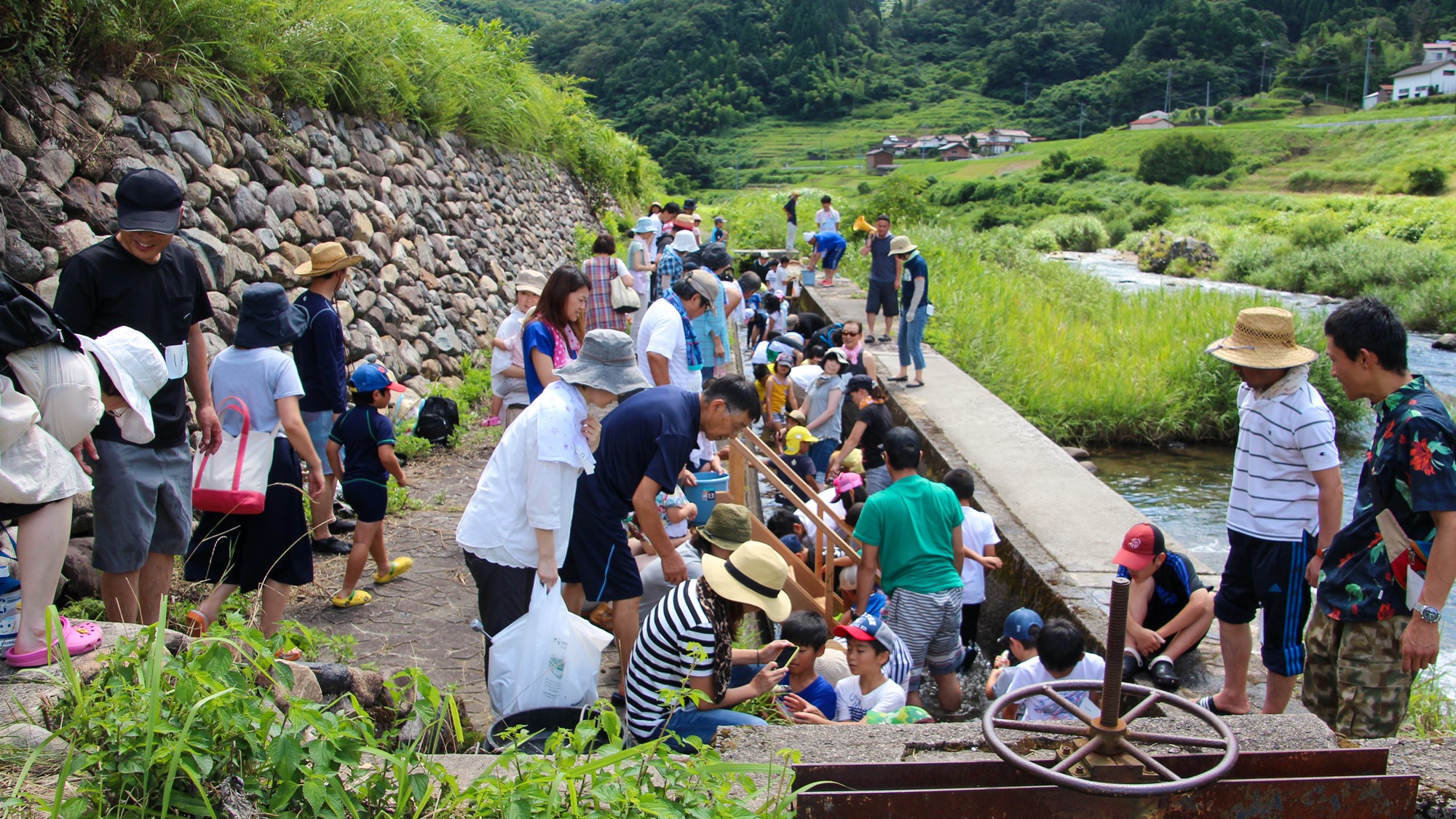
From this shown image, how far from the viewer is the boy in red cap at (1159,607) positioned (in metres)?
4.64

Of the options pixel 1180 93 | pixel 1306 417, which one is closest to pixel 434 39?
pixel 1306 417

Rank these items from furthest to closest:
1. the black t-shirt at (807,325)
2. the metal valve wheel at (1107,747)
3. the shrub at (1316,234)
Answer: the shrub at (1316,234) → the black t-shirt at (807,325) → the metal valve wheel at (1107,747)

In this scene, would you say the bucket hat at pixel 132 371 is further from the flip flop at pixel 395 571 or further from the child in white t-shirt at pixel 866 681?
the child in white t-shirt at pixel 866 681

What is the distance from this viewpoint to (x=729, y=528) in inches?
184

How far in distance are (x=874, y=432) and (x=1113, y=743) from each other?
18.2 ft

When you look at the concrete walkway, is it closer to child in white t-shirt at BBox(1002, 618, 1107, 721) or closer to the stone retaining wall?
child in white t-shirt at BBox(1002, 618, 1107, 721)

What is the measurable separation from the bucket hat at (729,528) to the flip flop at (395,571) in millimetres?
1770

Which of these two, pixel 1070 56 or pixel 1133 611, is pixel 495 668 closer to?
pixel 1133 611

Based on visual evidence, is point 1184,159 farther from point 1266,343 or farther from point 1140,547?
point 1266,343

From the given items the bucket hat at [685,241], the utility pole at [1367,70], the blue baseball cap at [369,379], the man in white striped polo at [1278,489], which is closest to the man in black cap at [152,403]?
the blue baseball cap at [369,379]

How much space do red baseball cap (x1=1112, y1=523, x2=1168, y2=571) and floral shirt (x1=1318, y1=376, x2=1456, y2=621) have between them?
3.96ft

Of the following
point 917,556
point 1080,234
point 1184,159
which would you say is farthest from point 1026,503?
point 1184,159

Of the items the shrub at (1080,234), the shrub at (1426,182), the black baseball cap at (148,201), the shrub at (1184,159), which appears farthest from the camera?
the shrub at (1184,159)

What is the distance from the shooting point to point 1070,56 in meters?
110
